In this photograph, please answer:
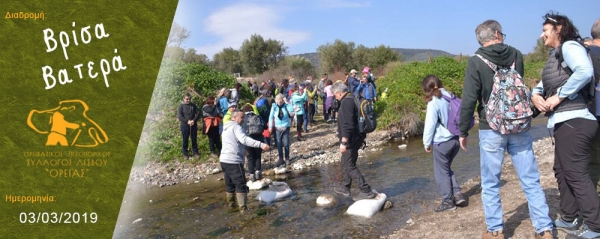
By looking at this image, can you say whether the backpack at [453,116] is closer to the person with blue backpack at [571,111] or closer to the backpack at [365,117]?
the backpack at [365,117]

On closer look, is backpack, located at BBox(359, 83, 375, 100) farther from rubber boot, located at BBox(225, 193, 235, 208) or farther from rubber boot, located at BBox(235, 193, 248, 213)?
rubber boot, located at BBox(235, 193, 248, 213)

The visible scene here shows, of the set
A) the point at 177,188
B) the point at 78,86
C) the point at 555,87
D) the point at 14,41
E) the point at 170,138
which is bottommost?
the point at 177,188

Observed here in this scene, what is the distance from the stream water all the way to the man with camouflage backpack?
79.4 inches

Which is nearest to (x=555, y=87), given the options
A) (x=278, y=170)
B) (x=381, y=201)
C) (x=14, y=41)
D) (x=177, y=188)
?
(x=381, y=201)

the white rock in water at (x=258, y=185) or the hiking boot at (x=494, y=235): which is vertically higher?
the hiking boot at (x=494, y=235)

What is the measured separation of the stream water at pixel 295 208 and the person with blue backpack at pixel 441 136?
0.55 m

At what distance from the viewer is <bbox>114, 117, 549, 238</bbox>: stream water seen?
6109mm

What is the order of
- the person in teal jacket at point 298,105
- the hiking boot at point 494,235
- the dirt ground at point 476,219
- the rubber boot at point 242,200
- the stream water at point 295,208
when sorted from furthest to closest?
the person in teal jacket at point 298,105 → the rubber boot at point 242,200 → the stream water at point 295,208 → the dirt ground at point 476,219 → the hiking boot at point 494,235

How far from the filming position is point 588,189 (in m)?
3.71

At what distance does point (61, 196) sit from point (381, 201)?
4562mm

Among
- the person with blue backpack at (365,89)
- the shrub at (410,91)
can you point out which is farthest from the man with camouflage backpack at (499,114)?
the shrub at (410,91)

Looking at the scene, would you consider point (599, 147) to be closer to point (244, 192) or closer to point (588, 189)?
point (588, 189)

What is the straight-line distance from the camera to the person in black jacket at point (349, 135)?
256 inches

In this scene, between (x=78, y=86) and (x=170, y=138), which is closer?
(x=78, y=86)
